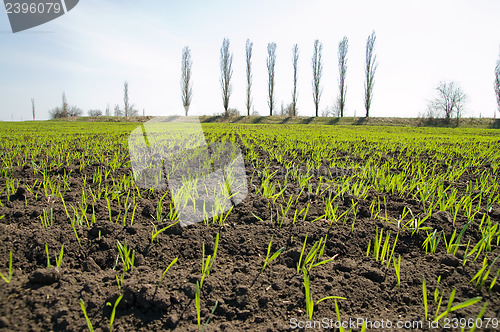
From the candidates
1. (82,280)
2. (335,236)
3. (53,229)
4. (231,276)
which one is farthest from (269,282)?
(53,229)

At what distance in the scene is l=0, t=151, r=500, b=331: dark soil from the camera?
1222 millimetres

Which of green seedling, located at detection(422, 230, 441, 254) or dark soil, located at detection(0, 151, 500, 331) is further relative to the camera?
green seedling, located at detection(422, 230, 441, 254)

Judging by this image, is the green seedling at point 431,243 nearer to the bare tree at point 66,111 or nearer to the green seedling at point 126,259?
the green seedling at point 126,259

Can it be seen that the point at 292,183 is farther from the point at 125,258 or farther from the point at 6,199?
the point at 6,199

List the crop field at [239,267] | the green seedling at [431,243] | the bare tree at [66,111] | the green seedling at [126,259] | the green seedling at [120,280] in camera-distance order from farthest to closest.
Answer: the bare tree at [66,111] → the green seedling at [431,243] → the green seedling at [126,259] → the green seedling at [120,280] → the crop field at [239,267]

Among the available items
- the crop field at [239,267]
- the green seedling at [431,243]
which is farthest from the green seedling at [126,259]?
the green seedling at [431,243]

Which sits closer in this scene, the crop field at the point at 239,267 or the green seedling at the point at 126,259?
the crop field at the point at 239,267

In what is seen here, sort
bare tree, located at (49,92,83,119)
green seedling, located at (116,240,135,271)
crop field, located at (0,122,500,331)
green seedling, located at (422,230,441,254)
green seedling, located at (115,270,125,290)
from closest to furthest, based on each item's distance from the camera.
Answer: crop field, located at (0,122,500,331) → green seedling, located at (115,270,125,290) → green seedling, located at (116,240,135,271) → green seedling, located at (422,230,441,254) → bare tree, located at (49,92,83,119)

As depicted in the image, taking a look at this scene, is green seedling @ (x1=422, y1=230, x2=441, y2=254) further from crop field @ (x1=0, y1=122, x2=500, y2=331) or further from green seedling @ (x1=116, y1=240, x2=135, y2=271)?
green seedling @ (x1=116, y1=240, x2=135, y2=271)

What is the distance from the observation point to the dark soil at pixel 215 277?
1.22 meters

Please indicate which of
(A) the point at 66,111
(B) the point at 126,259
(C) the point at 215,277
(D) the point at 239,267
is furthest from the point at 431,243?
(A) the point at 66,111

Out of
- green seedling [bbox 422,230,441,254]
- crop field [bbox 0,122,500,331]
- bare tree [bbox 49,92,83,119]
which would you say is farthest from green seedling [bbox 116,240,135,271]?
bare tree [bbox 49,92,83,119]

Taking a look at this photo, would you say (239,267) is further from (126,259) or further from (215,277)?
(126,259)

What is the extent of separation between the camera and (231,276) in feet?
4.84
